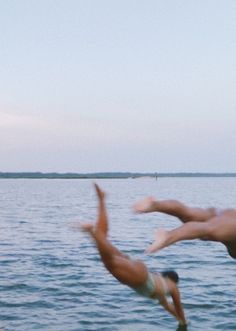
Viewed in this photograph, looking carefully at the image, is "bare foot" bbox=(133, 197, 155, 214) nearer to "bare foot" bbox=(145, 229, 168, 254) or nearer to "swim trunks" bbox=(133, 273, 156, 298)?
"bare foot" bbox=(145, 229, 168, 254)

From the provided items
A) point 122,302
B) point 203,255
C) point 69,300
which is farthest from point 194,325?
point 203,255

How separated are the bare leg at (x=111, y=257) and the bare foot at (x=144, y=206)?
0.98m

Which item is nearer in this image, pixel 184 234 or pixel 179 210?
pixel 184 234

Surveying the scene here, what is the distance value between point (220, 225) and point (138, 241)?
27.2 metres

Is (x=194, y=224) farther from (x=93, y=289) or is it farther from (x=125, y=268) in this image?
(x=93, y=289)

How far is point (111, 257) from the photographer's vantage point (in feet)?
32.4

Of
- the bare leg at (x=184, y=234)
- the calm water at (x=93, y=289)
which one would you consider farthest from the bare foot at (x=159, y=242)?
the calm water at (x=93, y=289)

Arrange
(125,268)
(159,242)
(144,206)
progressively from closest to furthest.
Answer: (159,242)
(144,206)
(125,268)

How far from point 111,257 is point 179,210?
1.59 meters

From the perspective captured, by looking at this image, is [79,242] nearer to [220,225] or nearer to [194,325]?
[194,325]

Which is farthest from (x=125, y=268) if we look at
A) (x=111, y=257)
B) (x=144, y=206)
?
(x=144, y=206)

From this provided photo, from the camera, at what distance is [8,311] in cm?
1731

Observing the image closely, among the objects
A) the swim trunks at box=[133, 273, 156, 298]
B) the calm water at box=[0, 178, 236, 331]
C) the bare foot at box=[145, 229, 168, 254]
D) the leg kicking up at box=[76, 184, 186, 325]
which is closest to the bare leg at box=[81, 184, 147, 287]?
the leg kicking up at box=[76, 184, 186, 325]

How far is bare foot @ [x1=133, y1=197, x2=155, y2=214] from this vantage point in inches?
345
